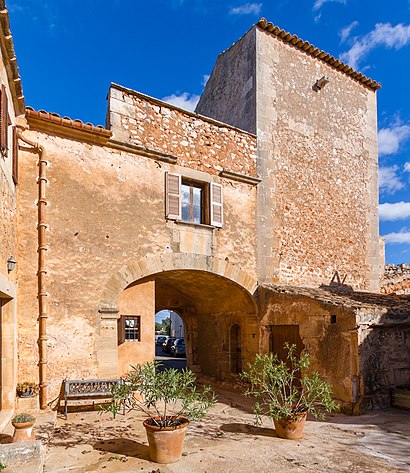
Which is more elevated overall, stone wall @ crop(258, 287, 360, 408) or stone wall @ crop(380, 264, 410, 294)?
stone wall @ crop(380, 264, 410, 294)

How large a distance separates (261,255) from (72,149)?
5500 mm

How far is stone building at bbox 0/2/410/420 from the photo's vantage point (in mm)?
7766

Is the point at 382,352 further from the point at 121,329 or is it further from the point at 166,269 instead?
the point at 121,329

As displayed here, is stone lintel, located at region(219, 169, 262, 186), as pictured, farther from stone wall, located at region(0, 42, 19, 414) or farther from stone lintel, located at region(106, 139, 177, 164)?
stone wall, located at region(0, 42, 19, 414)

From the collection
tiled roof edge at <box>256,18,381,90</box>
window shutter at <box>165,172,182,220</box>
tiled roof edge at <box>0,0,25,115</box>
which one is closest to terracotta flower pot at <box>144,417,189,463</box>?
window shutter at <box>165,172,182,220</box>

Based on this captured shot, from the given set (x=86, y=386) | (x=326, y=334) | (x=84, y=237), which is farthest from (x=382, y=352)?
(x=84, y=237)

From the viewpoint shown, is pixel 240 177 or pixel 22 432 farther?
pixel 240 177

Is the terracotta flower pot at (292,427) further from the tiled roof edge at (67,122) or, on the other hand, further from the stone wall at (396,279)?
the stone wall at (396,279)

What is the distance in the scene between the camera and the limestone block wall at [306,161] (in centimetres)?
1112

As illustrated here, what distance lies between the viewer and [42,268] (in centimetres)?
757

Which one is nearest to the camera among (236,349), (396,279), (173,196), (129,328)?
Answer: (129,328)

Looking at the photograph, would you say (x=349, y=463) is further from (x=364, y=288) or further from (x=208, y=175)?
(x=364, y=288)

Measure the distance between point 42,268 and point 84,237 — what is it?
1064 mm

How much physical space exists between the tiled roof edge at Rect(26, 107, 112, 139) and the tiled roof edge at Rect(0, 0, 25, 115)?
0.23 m
